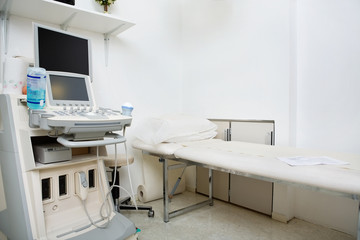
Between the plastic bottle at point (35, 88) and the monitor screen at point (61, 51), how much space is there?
0.69 feet

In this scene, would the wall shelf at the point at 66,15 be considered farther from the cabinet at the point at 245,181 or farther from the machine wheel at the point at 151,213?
the machine wheel at the point at 151,213

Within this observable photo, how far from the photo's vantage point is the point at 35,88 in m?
1.26

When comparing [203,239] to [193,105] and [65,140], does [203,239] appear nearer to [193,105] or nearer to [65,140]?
[65,140]

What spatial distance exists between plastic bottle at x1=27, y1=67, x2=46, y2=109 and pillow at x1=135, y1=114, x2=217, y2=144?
91cm

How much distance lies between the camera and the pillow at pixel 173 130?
1.94 metres

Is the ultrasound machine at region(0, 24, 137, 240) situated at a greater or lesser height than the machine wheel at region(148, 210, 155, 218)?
greater

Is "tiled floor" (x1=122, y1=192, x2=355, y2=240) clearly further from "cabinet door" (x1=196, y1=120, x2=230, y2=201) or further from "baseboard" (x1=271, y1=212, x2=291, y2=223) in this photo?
"cabinet door" (x1=196, y1=120, x2=230, y2=201)

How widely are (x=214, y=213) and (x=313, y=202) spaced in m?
0.89

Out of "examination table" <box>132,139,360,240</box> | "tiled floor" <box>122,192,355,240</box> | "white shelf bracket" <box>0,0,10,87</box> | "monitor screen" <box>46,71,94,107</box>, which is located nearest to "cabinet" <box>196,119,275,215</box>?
"tiled floor" <box>122,192,355,240</box>

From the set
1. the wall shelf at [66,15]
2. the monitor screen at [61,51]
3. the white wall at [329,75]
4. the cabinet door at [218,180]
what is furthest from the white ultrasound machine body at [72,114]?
the white wall at [329,75]

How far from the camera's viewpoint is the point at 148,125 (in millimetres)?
2166

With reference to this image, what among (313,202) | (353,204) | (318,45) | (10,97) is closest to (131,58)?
(10,97)

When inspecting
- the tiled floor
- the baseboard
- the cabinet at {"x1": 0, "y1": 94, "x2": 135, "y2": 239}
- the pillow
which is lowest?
the tiled floor

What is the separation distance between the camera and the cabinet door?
2.52 m
